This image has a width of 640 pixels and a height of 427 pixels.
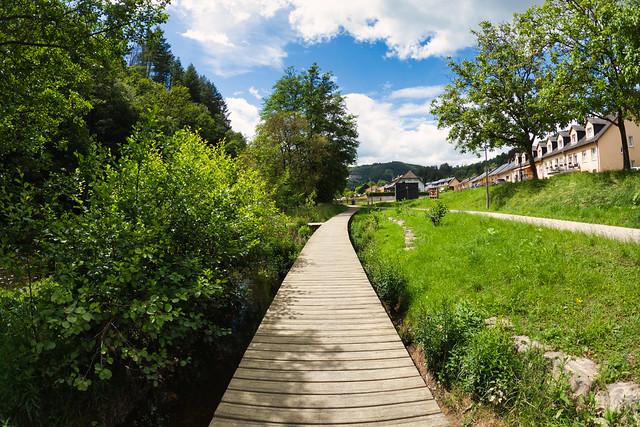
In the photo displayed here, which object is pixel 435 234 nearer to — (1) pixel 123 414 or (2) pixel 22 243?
(1) pixel 123 414

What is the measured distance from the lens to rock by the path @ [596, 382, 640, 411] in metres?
A: 3.03

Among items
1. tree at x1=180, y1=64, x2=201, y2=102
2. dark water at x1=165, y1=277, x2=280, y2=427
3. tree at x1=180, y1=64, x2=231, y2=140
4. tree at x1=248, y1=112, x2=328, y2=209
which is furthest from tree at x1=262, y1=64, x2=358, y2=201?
dark water at x1=165, y1=277, x2=280, y2=427

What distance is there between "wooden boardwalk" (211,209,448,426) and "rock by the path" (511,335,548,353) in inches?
55.2

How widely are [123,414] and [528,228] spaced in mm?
9826

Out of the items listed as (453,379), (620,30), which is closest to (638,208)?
(620,30)

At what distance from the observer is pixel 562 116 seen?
15.7 metres

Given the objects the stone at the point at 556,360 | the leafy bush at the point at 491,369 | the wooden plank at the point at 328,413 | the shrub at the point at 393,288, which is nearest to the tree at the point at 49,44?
the wooden plank at the point at 328,413

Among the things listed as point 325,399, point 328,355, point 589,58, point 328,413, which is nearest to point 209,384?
point 328,355

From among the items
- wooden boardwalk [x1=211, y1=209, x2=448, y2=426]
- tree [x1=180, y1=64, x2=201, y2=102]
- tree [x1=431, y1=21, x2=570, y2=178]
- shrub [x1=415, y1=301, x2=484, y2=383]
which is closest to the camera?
wooden boardwalk [x1=211, y1=209, x2=448, y2=426]

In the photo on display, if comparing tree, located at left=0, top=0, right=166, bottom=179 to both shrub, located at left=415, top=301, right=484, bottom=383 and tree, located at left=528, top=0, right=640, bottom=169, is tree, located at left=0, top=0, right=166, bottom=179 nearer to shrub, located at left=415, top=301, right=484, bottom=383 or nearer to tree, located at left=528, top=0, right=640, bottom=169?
shrub, located at left=415, top=301, right=484, bottom=383

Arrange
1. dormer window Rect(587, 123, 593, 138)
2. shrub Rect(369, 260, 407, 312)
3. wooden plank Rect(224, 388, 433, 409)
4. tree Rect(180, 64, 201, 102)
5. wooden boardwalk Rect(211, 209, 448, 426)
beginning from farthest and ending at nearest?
tree Rect(180, 64, 201, 102)
dormer window Rect(587, 123, 593, 138)
shrub Rect(369, 260, 407, 312)
wooden plank Rect(224, 388, 433, 409)
wooden boardwalk Rect(211, 209, 448, 426)

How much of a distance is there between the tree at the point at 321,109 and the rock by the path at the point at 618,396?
3460 centimetres

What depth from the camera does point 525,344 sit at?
4180mm

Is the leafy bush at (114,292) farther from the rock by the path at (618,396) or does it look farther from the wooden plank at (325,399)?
the rock by the path at (618,396)
